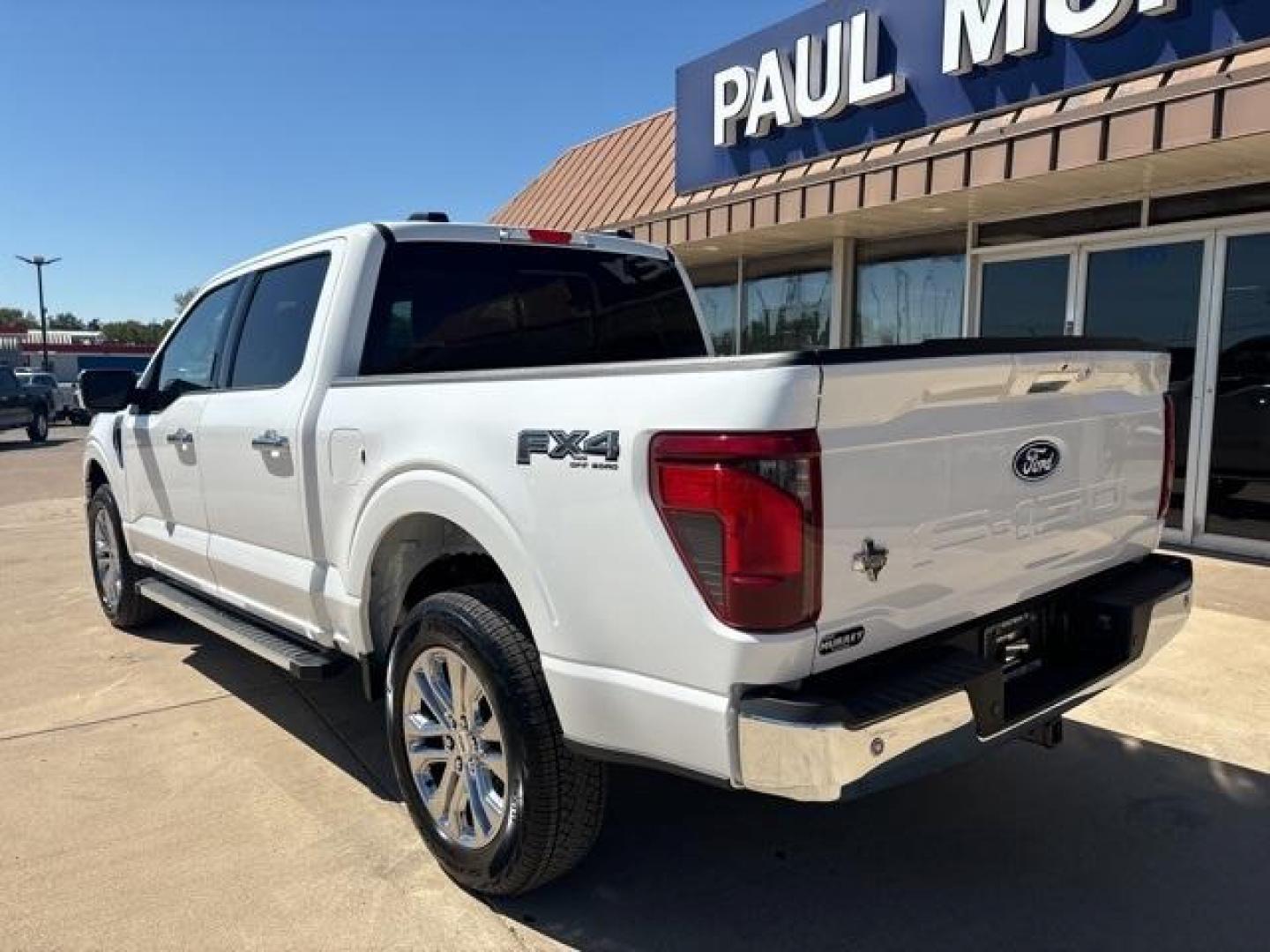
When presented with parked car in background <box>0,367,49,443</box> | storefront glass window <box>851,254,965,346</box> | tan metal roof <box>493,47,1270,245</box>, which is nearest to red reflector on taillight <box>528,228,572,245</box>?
tan metal roof <box>493,47,1270,245</box>

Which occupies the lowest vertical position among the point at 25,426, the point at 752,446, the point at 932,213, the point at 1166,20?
the point at 25,426

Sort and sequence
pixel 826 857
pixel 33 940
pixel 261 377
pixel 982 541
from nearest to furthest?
pixel 982 541 < pixel 33 940 < pixel 826 857 < pixel 261 377

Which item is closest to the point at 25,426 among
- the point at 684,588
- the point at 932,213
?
the point at 932,213

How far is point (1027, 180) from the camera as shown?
6.75 metres

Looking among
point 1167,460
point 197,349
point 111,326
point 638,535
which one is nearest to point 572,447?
point 638,535

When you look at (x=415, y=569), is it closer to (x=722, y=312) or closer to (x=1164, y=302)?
(x=1164, y=302)

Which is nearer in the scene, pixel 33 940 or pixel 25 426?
pixel 33 940

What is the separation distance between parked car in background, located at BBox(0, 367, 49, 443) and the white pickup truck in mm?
20554

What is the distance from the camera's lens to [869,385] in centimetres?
211

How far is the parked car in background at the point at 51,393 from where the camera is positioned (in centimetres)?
2370

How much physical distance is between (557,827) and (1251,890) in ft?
6.75

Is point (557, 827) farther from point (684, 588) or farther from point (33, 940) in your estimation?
point (33, 940)

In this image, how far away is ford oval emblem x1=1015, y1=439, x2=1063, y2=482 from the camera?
2514mm

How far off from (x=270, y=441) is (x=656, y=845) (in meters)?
2.00
